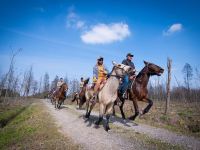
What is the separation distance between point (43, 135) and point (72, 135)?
5.04 ft

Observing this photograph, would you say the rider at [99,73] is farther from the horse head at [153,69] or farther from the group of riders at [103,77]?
the horse head at [153,69]

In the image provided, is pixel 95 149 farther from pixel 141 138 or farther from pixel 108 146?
pixel 141 138

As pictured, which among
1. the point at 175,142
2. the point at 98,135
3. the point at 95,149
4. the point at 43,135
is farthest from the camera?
the point at 43,135

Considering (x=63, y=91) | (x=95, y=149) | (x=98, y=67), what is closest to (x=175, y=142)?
(x=95, y=149)

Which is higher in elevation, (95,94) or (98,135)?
(95,94)

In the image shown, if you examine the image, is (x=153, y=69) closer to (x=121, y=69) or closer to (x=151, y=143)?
(x=121, y=69)

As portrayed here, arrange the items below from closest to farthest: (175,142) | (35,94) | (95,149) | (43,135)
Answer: (95,149), (175,142), (43,135), (35,94)

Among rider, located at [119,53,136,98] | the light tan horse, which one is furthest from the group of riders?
the light tan horse

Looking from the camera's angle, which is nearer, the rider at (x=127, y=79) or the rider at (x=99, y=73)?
the rider at (x=99, y=73)

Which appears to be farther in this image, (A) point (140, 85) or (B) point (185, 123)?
(B) point (185, 123)

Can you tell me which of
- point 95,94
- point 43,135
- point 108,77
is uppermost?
point 108,77

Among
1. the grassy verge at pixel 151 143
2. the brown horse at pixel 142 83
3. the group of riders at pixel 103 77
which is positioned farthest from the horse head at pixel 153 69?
the grassy verge at pixel 151 143

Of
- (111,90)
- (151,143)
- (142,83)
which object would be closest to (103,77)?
(111,90)

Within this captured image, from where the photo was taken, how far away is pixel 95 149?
280 inches
